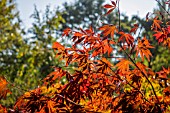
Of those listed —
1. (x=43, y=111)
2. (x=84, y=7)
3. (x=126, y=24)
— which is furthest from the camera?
(x=84, y=7)

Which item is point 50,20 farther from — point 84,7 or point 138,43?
point 84,7

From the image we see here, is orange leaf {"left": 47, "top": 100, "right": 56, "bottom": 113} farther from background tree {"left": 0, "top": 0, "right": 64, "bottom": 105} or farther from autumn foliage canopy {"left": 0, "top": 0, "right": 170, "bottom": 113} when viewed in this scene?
background tree {"left": 0, "top": 0, "right": 64, "bottom": 105}

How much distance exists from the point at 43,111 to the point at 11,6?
9.05 meters

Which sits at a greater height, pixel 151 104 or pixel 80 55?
pixel 80 55

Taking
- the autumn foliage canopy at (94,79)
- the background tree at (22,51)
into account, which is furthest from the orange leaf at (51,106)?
the background tree at (22,51)

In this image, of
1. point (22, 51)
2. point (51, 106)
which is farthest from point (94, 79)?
point (22, 51)

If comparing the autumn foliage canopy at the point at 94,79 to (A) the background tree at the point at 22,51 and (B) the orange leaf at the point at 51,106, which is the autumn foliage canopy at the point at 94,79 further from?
(A) the background tree at the point at 22,51

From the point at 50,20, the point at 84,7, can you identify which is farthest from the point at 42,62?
the point at 84,7

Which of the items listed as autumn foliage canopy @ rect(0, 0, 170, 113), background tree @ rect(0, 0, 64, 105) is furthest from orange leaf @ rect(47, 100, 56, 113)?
background tree @ rect(0, 0, 64, 105)

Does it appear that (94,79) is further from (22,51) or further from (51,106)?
(22,51)

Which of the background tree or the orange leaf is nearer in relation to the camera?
the orange leaf

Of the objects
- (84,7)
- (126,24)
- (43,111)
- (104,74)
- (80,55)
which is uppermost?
(84,7)

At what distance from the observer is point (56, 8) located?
11352 mm

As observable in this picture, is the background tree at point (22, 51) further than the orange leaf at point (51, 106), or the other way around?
the background tree at point (22, 51)
